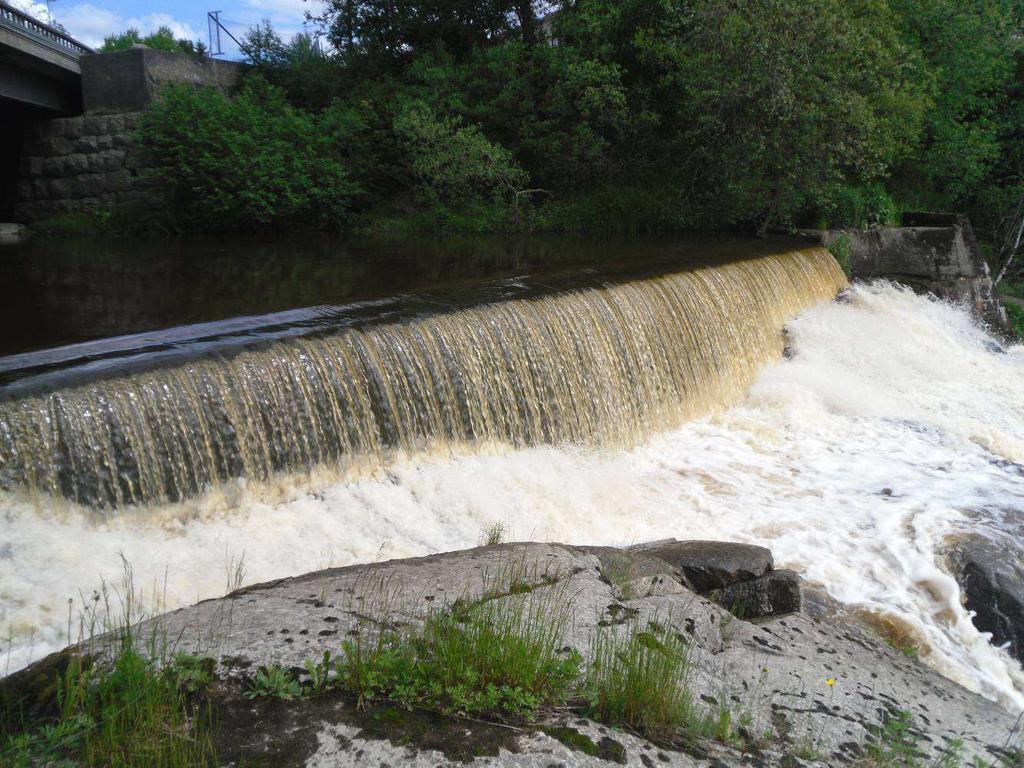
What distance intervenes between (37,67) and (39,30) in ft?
3.46

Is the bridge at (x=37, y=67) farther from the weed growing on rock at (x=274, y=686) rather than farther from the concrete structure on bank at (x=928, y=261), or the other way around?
the weed growing on rock at (x=274, y=686)

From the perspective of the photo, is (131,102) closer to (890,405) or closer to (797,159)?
(797,159)

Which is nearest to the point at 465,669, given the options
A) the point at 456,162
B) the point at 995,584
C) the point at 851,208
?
the point at 995,584

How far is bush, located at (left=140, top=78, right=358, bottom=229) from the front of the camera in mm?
16562

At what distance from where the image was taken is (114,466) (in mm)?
5164

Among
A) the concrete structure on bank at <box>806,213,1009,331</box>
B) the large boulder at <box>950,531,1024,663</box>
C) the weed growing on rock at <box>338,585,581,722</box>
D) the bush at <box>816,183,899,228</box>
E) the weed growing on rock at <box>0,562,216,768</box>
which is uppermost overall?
the bush at <box>816,183,899,228</box>

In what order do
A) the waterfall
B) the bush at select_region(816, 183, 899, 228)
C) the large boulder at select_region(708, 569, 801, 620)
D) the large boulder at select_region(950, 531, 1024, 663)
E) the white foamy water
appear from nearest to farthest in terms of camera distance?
the large boulder at select_region(708, 569, 801, 620), the white foamy water, the large boulder at select_region(950, 531, 1024, 663), the waterfall, the bush at select_region(816, 183, 899, 228)

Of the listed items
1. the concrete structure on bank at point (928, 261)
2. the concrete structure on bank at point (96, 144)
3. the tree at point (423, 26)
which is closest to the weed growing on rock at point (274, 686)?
the concrete structure on bank at point (928, 261)

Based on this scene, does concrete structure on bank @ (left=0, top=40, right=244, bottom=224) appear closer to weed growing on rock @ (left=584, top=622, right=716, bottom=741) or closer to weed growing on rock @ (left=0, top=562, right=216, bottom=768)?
weed growing on rock @ (left=0, top=562, right=216, bottom=768)

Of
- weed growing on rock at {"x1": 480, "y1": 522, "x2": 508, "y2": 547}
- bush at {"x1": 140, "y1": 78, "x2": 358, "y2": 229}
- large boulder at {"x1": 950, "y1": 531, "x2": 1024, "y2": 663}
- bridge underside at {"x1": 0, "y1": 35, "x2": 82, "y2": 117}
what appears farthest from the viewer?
bush at {"x1": 140, "y1": 78, "x2": 358, "y2": 229}

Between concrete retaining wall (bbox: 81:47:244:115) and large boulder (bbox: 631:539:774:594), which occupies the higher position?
concrete retaining wall (bbox: 81:47:244:115)

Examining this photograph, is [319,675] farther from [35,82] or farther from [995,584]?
[35,82]

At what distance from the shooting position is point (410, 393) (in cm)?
670

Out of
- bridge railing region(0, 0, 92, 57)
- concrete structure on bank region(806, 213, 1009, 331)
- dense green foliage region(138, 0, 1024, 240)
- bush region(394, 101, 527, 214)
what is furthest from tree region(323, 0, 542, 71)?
concrete structure on bank region(806, 213, 1009, 331)
